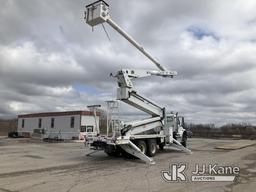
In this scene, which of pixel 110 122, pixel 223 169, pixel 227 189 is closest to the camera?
pixel 227 189

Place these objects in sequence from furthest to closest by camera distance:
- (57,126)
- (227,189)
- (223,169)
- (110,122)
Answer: (57,126) → (110,122) → (223,169) → (227,189)

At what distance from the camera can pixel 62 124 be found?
50.0m

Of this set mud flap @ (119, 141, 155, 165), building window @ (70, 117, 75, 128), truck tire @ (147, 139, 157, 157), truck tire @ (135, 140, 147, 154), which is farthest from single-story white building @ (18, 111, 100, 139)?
mud flap @ (119, 141, 155, 165)

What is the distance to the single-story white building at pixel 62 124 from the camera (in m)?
46.5

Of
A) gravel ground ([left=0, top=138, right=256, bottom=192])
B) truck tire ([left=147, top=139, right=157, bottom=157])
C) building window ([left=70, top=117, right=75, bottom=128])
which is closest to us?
gravel ground ([left=0, top=138, right=256, bottom=192])

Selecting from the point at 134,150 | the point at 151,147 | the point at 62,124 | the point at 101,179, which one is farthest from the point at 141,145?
the point at 62,124

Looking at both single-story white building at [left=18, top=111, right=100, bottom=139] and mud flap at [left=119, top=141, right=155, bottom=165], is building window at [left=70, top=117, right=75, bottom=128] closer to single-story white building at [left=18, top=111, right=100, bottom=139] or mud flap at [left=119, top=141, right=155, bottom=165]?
single-story white building at [left=18, top=111, right=100, bottom=139]

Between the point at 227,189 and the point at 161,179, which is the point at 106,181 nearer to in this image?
the point at 161,179

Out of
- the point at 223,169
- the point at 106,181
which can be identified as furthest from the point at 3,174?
the point at 223,169

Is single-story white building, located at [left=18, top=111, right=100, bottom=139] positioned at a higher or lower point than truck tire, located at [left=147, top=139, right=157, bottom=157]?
higher

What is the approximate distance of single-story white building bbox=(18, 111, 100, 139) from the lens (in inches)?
1832

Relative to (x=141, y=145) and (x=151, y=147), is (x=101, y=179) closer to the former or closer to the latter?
(x=141, y=145)

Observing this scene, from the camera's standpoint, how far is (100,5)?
15383mm

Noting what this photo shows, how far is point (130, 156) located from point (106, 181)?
290 inches
